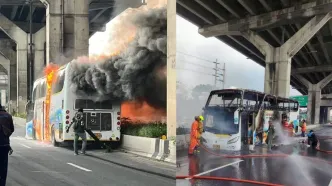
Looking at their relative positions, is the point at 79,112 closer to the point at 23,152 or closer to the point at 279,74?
the point at 23,152

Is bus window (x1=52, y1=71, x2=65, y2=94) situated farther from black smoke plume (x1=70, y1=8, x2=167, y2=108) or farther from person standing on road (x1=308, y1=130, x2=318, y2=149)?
person standing on road (x1=308, y1=130, x2=318, y2=149)

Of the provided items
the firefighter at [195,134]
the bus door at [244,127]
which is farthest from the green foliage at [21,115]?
the bus door at [244,127]

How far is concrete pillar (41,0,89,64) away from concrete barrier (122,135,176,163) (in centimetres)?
66

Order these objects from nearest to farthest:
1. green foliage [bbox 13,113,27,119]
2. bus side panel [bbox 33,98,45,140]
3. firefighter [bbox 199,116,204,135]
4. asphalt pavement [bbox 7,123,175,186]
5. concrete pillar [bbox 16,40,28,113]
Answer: firefighter [bbox 199,116,204,135]
asphalt pavement [bbox 7,123,175,186]
green foliage [bbox 13,113,27,119]
concrete pillar [bbox 16,40,28,113]
bus side panel [bbox 33,98,45,140]

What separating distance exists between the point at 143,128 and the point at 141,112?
0.12 metres

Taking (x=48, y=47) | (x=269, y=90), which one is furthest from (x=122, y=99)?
(x=269, y=90)

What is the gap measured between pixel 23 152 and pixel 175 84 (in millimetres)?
1093

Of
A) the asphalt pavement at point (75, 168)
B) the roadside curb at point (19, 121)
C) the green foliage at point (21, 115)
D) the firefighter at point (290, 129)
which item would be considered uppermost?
the green foliage at point (21, 115)

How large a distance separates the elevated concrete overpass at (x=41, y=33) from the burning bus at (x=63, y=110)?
3.6 inches

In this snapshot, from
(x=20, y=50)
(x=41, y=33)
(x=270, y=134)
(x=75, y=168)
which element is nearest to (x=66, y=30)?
(x=41, y=33)

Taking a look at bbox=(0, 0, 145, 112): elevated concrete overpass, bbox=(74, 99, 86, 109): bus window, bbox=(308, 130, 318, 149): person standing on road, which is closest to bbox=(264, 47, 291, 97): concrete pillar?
bbox=(308, 130, 318, 149): person standing on road

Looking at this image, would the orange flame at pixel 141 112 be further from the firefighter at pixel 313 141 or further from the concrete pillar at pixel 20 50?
the firefighter at pixel 313 141

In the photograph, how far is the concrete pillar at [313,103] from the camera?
210cm

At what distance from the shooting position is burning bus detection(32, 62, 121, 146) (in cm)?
195
